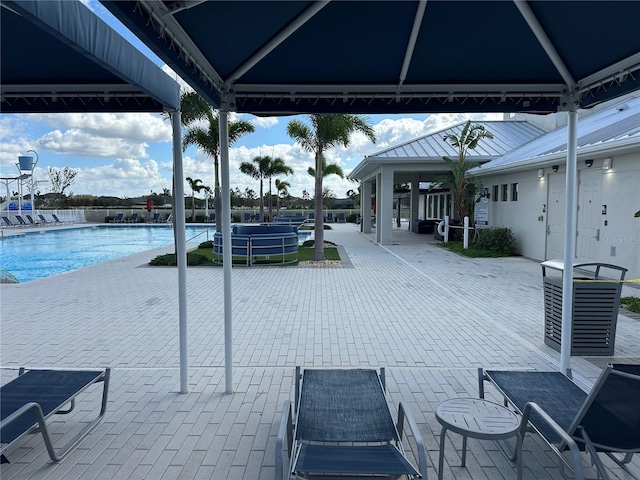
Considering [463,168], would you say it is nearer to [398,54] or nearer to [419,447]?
[398,54]

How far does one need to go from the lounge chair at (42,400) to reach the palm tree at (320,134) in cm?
997

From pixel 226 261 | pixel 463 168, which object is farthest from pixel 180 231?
pixel 463 168

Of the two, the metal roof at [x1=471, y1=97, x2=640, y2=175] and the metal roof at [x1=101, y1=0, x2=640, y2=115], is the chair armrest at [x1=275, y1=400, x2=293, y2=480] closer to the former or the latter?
the metal roof at [x1=101, y1=0, x2=640, y2=115]

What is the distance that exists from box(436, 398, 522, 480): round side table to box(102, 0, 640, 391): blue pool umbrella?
188 centimetres

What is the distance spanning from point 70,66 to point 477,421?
4.39m

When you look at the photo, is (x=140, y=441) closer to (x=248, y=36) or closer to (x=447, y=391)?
(x=447, y=391)

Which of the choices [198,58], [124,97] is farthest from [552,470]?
[124,97]

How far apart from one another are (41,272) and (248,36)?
14.3 metres

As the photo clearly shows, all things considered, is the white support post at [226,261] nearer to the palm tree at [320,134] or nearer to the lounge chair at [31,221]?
the palm tree at [320,134]

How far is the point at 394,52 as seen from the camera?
12.0ft

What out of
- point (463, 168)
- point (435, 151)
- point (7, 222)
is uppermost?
point (435, 151)

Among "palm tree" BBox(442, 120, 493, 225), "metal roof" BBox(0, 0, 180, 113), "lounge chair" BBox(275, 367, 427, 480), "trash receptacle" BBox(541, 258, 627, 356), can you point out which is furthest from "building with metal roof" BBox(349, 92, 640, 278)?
"metal roof" BBox(0, 0, 180, 113)

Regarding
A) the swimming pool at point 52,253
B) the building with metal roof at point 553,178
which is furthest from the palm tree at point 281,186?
the building with metal roof at point 553,178

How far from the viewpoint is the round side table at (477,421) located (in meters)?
2.70
